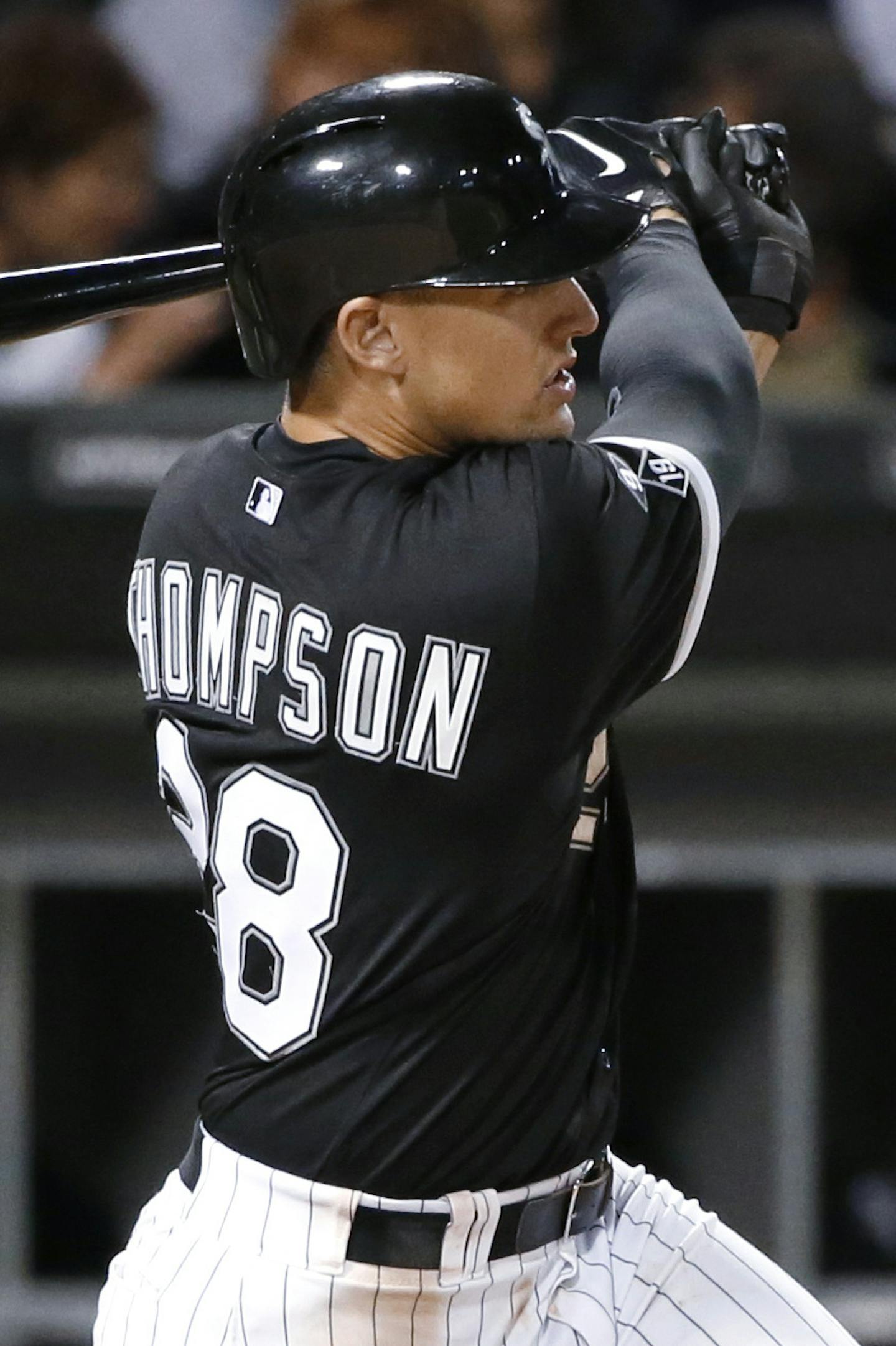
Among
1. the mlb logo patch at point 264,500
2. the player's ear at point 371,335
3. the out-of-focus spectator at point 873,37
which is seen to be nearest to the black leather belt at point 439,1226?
the mlb logo patch at point 264,500

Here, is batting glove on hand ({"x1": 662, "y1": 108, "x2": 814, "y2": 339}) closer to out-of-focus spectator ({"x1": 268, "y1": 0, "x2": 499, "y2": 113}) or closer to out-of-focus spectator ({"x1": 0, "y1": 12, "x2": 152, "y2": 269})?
out-of-focus spectator ({"x1": 268, "y1": 0, "x2": 499, "y2": 113})

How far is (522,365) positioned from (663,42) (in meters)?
2.31

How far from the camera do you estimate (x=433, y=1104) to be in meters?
1.63

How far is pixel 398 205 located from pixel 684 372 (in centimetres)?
25

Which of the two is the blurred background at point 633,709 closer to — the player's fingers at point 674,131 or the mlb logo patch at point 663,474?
the player's fingers at point 674,131

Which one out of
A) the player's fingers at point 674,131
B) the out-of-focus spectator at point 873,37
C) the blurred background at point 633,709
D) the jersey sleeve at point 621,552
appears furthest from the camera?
the out-of-focus spectator at point 873,37

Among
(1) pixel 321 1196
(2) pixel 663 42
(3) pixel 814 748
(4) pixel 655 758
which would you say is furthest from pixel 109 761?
(1) pixel 321 1196

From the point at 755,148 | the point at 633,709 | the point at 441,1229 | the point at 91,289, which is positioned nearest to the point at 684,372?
the point at 755,148

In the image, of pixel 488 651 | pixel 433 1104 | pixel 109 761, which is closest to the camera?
pixel 488 651

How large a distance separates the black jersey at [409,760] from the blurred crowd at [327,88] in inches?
81.3

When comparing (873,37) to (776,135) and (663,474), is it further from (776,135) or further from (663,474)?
(663,474)

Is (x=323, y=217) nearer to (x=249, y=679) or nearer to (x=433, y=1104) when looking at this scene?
(x=249, y=679)

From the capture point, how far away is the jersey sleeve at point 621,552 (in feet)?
4.95

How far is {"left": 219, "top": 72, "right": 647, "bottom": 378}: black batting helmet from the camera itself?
155 cm
